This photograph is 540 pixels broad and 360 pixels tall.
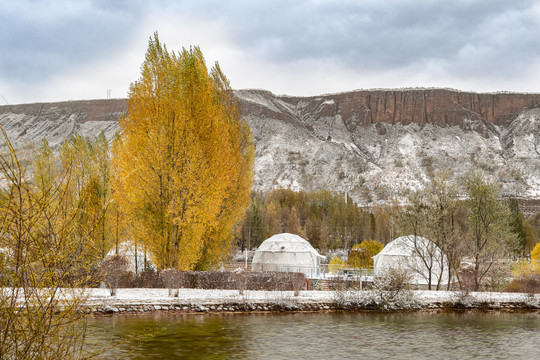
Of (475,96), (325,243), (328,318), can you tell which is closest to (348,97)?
(475,96)

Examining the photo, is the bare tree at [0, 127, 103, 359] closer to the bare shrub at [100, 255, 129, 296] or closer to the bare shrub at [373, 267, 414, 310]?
the bare shrub at [100, 255, 129, 296]

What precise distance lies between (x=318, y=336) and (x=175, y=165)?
9857 millimetres

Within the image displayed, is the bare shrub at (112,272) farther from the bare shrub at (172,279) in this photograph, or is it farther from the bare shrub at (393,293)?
the bare shrub at (393,293)

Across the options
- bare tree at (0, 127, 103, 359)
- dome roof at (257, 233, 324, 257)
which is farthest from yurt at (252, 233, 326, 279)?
bare tree at (0, 127, 103, 359)

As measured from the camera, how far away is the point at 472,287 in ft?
90.6

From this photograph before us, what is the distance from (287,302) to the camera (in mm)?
19281

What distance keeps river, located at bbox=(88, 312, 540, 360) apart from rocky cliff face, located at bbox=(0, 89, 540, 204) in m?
77.4

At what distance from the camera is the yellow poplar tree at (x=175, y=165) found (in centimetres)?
2058

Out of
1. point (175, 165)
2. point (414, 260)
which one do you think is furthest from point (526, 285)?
point (175, 165)

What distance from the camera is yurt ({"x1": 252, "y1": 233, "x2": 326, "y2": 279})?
121ft

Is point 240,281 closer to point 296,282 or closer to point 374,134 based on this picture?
point 296,282

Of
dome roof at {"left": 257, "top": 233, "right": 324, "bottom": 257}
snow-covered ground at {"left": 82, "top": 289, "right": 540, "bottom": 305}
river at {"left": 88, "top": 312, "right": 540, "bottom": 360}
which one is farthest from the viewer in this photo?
dome roof at {"left": 257, "top": 233, "right": 324, "bottom": 257}

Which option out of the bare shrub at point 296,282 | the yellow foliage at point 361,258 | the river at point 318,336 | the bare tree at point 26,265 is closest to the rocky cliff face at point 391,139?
A: the yellow foliage at point 361,258

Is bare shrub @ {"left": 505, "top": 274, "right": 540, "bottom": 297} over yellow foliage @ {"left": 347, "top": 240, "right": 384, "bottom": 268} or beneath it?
beneath
